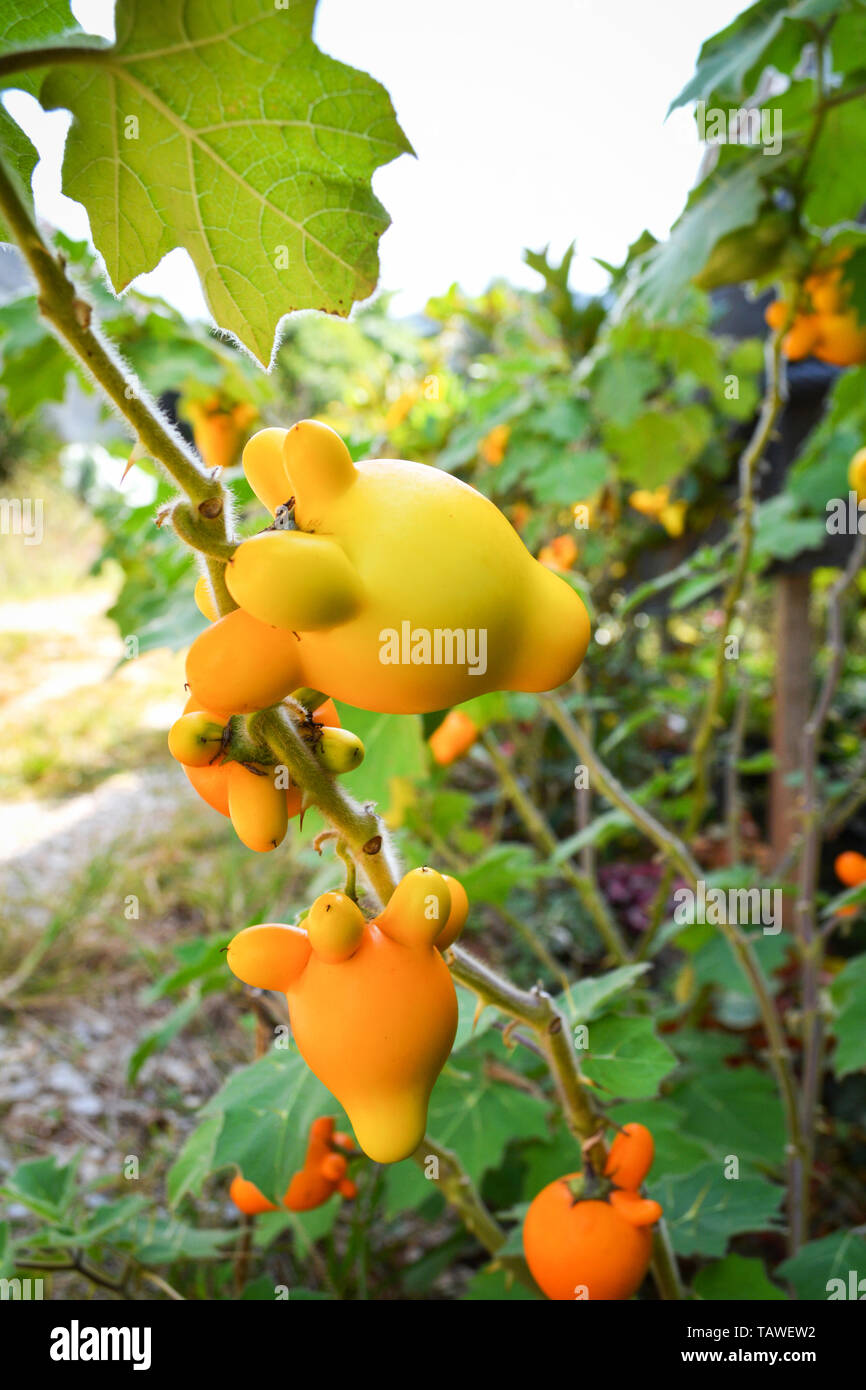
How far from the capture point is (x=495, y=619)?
0.87 ft

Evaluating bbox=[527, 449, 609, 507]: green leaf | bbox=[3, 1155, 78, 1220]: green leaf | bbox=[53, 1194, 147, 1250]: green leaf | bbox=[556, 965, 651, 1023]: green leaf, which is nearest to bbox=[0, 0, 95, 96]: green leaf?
bbox=[556, 965, 651, 1023]: green leaf

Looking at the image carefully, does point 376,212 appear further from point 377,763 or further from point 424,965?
point 377,763

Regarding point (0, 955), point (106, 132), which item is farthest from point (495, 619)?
point (0, 955)

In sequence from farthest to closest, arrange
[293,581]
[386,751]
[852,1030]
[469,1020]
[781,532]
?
[781,532] → [852,1030] → [386,751] → [469,1020] → [293,581]

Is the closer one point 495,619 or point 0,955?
point 495,619

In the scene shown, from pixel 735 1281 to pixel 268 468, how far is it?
637 millimetres

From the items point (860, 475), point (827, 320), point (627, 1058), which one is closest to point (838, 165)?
point (827, 320)

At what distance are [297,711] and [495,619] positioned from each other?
0.09 m

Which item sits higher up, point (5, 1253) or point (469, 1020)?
point (469, 1020)

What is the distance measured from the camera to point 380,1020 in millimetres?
284

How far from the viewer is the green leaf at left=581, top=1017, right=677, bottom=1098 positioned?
0.49 metres

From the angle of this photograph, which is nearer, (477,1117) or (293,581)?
(293,581)

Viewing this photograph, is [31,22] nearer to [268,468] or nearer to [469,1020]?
[268,468]

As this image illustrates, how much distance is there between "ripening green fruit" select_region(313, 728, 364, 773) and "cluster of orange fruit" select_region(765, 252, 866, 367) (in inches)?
28.9
